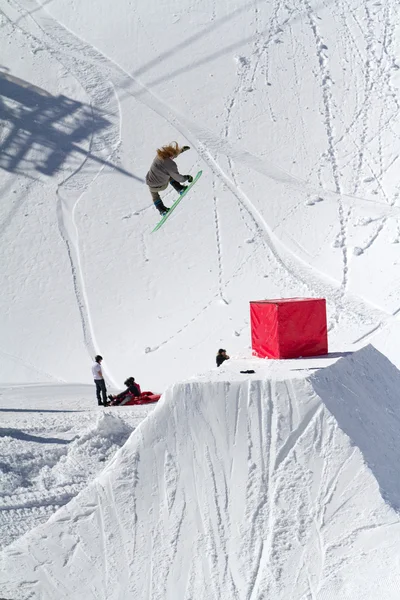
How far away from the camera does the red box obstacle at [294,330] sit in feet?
31.3

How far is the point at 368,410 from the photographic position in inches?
333

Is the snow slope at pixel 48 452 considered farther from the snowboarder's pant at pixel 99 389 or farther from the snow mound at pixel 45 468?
the snowboarder's pant at pixel 99 389

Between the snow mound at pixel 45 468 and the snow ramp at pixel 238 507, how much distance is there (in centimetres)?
162

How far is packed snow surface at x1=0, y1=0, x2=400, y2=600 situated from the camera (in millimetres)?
7543

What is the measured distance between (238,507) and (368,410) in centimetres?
159

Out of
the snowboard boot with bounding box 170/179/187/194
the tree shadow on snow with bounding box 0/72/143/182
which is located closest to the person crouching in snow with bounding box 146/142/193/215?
the snowboard boot with bounding box 170/179/187/194

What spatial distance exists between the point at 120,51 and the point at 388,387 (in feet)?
59.6

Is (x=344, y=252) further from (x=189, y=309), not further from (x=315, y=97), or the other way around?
(x=315, y=97)

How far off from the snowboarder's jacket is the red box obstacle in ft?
10.3

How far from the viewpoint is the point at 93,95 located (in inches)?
965

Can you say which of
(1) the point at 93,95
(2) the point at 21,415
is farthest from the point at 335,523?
(1) the point at 93,95

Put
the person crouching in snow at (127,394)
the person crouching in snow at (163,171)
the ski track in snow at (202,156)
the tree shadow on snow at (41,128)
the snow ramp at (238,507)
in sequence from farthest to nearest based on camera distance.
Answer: the tree shadow on snow at (41,128), the ski track in snow at (202,156), the person crouching in snow at (127,394), the person crouching in snow at (163,171), the snow ramp at (238,507)

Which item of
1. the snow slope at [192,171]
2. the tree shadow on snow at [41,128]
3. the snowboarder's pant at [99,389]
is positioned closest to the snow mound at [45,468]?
the snowboarder's pant at [99,389]

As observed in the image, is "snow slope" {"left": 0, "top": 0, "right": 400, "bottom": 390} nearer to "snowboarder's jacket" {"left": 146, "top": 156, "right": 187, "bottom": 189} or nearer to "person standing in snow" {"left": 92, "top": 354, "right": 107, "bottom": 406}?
"person standing in snow" {"left": 92, "top": 354, "right": 107, "bottom": 406}
